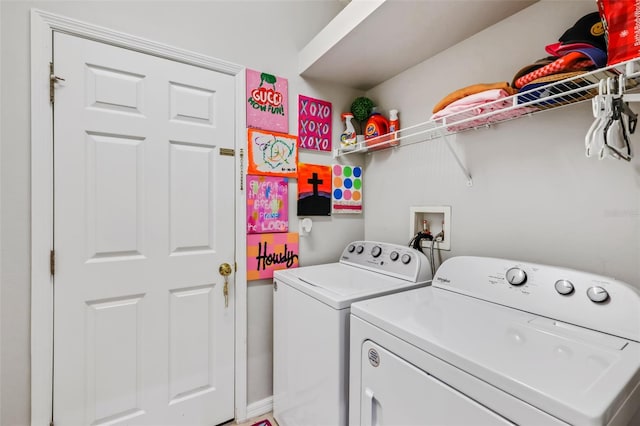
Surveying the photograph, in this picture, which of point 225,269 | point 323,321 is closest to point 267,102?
point 225,269

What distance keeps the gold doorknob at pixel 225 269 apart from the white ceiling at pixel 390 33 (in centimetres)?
129

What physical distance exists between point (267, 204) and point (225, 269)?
0.45m

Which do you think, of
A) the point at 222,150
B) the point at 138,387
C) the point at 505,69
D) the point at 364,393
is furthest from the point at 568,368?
the point at 138,387

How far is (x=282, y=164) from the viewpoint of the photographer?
5.93 feet

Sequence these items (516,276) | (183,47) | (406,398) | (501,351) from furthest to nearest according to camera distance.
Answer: (183,47) < (516,276) < (406,398) < (501,351)

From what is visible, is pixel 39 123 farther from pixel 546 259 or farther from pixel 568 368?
pixel 546 259

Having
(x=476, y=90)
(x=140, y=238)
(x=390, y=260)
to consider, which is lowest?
(x=390, y=260)

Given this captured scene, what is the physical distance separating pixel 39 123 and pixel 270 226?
1.14 meters

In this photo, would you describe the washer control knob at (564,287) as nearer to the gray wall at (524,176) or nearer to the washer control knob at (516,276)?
the washer control knob at (516,276)

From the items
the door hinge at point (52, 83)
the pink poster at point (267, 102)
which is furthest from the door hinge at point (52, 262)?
the pink poster at point (267, 102)

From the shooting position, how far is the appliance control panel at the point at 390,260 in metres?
1.43

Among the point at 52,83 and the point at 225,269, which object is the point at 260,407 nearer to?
the point at 225,269

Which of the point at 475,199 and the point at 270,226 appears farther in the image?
the point at 270,226

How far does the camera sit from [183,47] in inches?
59.9
